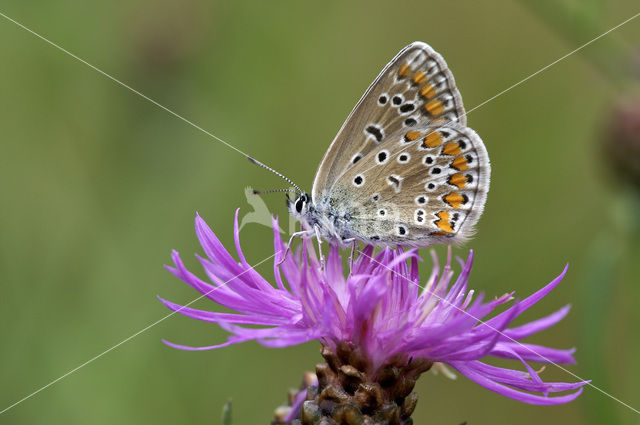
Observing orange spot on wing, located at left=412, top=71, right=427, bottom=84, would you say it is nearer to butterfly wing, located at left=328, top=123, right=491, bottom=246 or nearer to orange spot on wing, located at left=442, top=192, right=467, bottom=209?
butterfly wing, located at left=328, top=123, right=491, bottom=246

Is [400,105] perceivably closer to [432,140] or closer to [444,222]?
[432,140]

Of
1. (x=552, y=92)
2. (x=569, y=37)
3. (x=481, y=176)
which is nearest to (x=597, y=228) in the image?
(x=552, y=92)

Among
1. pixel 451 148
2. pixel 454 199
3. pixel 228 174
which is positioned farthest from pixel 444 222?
pixel 228 174

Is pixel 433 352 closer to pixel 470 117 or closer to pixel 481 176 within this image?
pixel 481 176

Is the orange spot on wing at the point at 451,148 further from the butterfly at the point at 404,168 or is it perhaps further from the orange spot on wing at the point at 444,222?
the orange spot on wing at the point at 444,222

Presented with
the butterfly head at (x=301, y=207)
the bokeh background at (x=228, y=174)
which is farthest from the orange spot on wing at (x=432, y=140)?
the bokeh background at (x=228, y=174)
